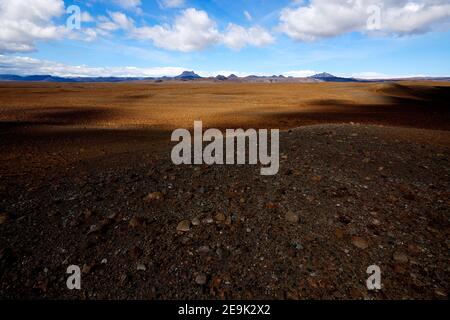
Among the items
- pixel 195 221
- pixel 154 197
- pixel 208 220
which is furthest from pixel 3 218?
pixel 208 220

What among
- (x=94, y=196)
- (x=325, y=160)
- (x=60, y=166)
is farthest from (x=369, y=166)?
(x=60, y=166)

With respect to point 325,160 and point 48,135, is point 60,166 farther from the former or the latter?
point 325,160

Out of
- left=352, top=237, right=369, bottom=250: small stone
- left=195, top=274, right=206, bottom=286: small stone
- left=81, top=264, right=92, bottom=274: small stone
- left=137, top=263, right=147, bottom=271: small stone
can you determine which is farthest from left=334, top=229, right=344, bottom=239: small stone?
left=81, top=264, right=92, bottom=274: small stone

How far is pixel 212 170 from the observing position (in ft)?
23.1

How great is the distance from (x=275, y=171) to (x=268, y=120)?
45.5 feet

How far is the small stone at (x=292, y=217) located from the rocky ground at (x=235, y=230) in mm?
30

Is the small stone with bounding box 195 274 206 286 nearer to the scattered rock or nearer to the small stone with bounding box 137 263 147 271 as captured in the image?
the small stone with bounding box 137 263 147 271

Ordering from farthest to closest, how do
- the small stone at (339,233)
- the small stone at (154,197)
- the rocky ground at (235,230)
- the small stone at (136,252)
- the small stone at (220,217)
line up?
1. the small stone at (154,197)
2. the small stone at (220,217)
3. the small stone at (339,233)
4. the small stone at (136,252)
5. the rocky ground at (235,230)

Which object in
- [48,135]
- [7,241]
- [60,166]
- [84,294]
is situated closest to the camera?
[84,294]

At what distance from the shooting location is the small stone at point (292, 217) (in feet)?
16.3

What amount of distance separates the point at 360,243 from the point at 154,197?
3783 millimetres

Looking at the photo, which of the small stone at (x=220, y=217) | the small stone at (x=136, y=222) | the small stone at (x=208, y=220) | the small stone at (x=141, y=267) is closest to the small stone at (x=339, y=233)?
the small stone at (x=220, y=217)

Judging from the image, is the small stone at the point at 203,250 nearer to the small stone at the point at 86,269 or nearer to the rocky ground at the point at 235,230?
the rocky ground at the point at 235,230

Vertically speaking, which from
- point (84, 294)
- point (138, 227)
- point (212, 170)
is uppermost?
point (212, 170)
